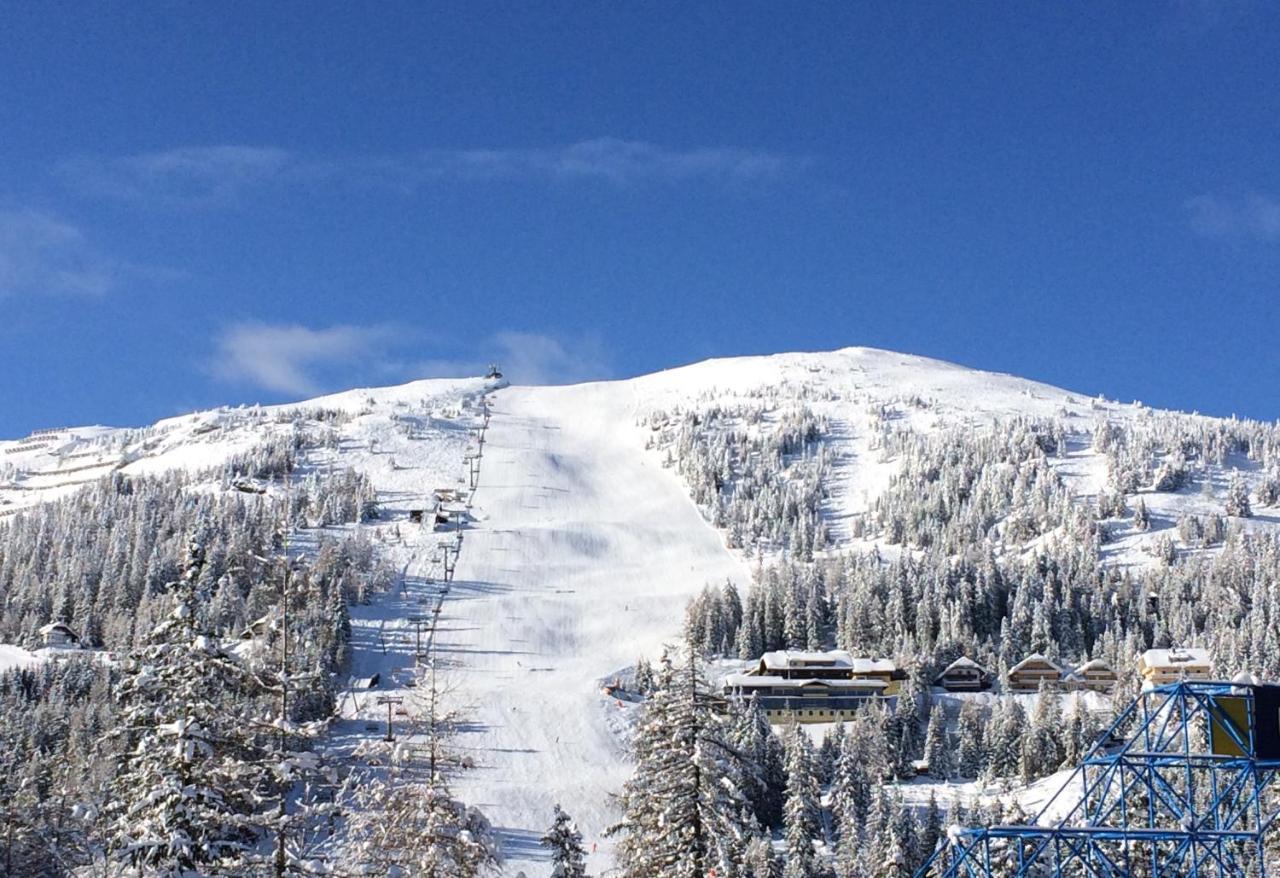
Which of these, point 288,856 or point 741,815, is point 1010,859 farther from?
point 288,856

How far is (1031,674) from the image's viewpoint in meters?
122

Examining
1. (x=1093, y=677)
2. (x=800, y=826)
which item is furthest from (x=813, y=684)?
(x=800, y=826)

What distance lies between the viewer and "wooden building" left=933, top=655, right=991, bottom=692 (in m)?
120

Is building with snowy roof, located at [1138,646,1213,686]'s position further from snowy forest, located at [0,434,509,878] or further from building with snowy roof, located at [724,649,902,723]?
snowy forest, located at [0,434,509,878]

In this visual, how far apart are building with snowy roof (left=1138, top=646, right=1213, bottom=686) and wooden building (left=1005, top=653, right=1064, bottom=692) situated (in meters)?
7.83

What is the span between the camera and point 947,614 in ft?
439

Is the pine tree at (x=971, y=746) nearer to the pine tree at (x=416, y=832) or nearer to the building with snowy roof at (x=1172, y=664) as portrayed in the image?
the building with snowy roof at (x=1172, y=664)

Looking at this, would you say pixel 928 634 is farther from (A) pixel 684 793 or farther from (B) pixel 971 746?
(A) pixel 684 793

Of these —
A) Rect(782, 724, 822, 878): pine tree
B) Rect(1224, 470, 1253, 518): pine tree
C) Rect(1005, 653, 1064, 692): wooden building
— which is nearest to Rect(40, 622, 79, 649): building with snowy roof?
Rect(782, 724, 822, 878): pine tree

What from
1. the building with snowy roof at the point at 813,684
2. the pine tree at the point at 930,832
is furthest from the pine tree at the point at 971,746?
the pine tree at the point at 930,832

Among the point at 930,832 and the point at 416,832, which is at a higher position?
the point at 416,832

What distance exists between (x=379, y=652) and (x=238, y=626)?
14.4m

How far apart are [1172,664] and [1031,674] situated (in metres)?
13.2

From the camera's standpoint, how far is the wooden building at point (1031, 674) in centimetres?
12062
